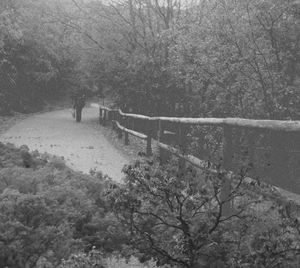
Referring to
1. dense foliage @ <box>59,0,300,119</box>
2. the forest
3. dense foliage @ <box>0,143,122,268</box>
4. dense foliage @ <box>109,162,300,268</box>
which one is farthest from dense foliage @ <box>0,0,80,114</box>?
dense foliage @ <box>109,162,300,268</box>

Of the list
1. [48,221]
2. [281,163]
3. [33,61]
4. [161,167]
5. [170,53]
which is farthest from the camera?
[33,61]

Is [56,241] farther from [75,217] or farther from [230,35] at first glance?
[230,35]

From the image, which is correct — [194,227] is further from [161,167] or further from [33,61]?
[33,61]

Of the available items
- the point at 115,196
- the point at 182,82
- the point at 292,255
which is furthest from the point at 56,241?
the point at 182,82

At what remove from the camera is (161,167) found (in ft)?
11.9

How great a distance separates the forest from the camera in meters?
3.47

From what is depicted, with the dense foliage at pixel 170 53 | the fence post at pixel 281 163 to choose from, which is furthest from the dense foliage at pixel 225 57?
the fence post at pixel 281 163

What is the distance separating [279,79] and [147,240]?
6.29 metres

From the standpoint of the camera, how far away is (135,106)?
21.0m

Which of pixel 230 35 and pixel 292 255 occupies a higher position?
pixel 230 35

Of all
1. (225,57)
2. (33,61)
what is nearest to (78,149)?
(225,57)

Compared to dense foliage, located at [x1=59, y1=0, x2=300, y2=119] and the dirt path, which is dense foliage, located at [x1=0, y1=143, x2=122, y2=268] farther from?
dense foliage, located at [x1=59, y1=0, x2=300, y2=119]

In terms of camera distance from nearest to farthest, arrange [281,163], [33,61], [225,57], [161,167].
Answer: [161,167] < [281,163] < [225,57] < [33,61]

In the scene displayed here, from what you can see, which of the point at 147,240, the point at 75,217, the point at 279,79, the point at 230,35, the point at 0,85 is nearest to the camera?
the point at 147,240
